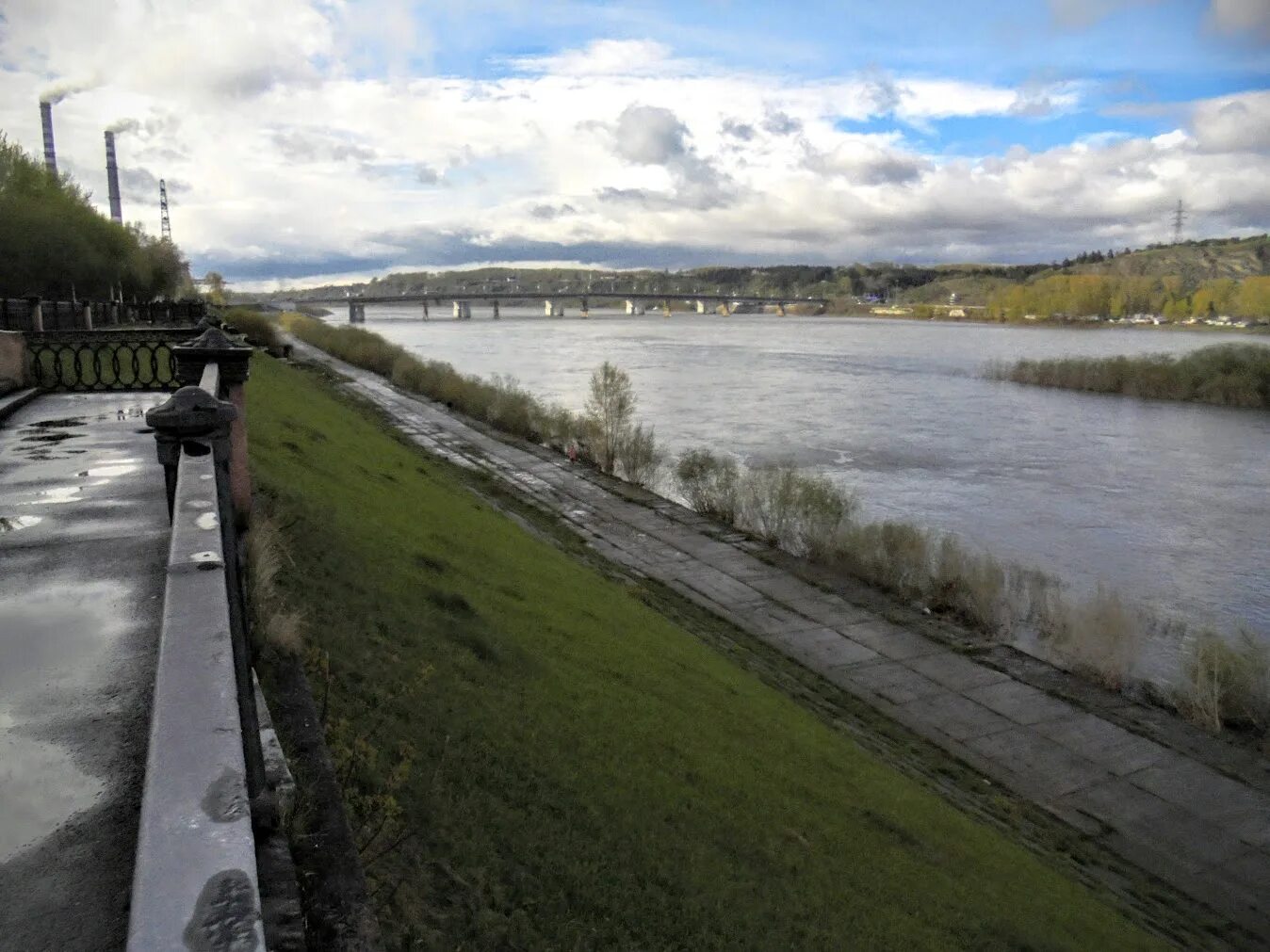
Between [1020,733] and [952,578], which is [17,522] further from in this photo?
[952,578]

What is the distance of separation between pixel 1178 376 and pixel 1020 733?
5241cm

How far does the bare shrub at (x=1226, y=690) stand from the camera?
1539 cm

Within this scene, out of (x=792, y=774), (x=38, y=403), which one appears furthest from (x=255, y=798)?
(x=38, y=403)

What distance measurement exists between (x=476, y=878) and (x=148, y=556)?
10.5 ft

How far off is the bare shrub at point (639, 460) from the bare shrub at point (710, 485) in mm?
2490

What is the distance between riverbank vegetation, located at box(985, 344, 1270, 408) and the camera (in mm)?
55625

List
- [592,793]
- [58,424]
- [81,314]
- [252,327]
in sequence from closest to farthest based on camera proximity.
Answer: [592,793], [58,424], [81,314], [252,327]

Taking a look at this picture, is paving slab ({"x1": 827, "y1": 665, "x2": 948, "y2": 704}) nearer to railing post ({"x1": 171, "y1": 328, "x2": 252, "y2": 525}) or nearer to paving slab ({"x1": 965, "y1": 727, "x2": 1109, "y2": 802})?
paving slab ({"x1": 965, "y1": 727, "x2": 1109, "y2": 802})

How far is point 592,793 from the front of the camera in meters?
7.08

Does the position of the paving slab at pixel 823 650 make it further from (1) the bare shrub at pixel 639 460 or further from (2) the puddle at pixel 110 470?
(1) the bare shrub at pixel 639 460

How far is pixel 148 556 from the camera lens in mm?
6668

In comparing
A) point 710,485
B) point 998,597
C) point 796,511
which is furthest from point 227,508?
point 710,485

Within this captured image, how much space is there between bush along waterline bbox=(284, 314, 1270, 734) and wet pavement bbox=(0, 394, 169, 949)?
15317mm

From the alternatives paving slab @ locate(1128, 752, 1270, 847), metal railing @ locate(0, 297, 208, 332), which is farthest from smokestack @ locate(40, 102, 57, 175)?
paving slab @ locate(1128, 752, 1270, 847)
